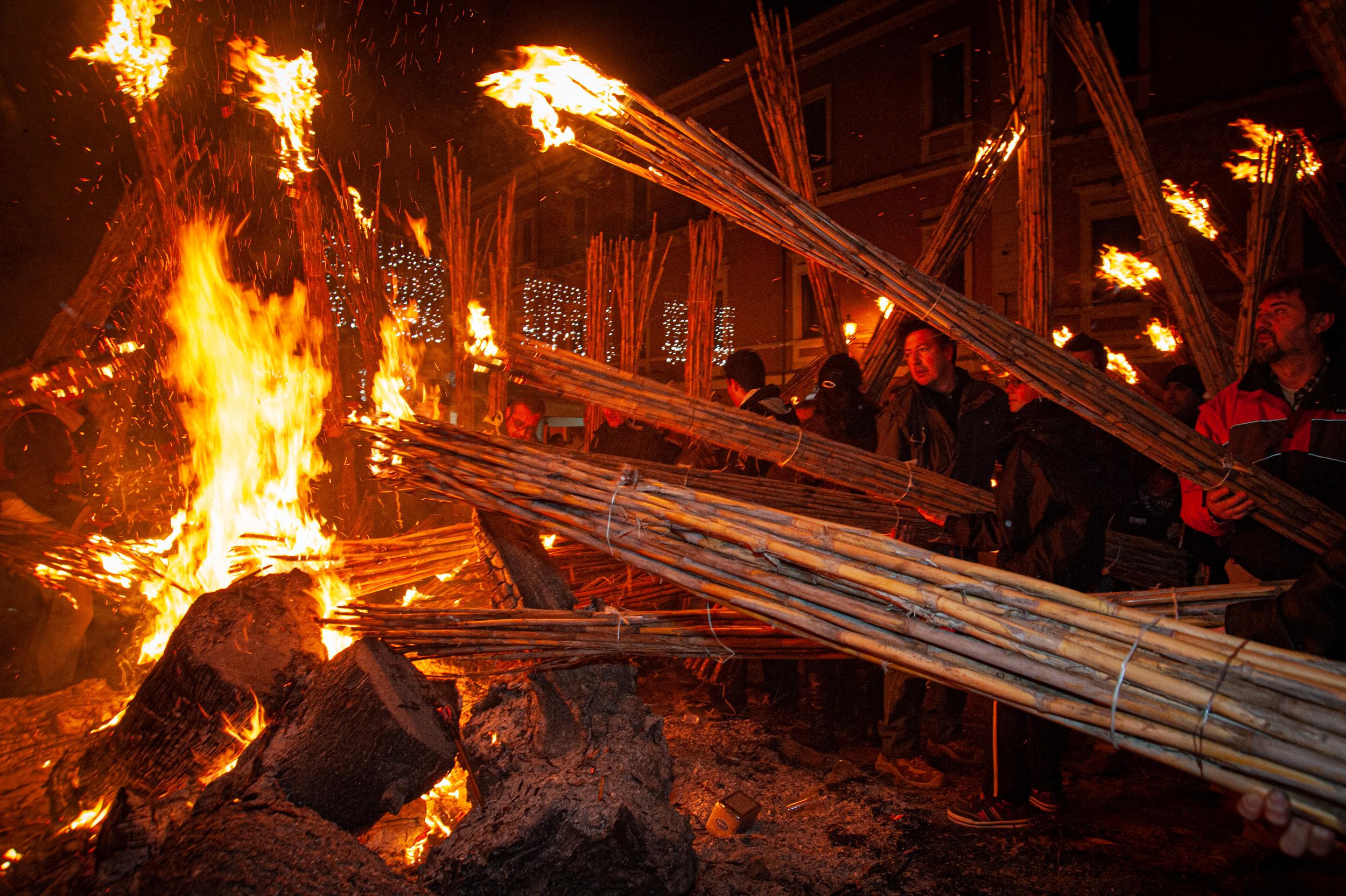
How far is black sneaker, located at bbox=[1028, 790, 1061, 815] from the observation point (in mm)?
2598

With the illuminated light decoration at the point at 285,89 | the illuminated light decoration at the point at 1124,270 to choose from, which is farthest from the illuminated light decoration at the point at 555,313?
the illuminated light decoration at the point at 285,89

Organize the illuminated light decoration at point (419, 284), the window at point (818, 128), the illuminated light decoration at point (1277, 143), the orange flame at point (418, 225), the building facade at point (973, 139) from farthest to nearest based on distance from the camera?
the illuminated light decoration at point (419, 284) < the window at point (818, 128) < the orange flame at point (418, 225) < the building facade at point (973, 139) < the illuminated light decoration at point (1277, 143)

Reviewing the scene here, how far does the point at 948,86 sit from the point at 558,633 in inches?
546

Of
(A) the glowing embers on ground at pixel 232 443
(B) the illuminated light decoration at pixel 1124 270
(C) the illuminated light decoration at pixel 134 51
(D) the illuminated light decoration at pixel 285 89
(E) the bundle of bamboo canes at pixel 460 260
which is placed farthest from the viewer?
(B) the illuminated light decoration at pixel 1124 270

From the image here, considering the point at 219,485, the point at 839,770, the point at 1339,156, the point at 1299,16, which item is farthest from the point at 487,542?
the point at 1339,156

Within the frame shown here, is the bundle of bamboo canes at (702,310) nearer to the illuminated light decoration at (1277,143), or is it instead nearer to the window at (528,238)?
the illuminated light decoration at (1277,143)

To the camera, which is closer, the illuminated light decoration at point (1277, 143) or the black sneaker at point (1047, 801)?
the black sneaker at point (1047, 801)

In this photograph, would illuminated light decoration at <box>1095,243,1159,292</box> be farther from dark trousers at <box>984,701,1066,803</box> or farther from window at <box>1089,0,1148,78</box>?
dark trousers at <box>984,701,1066,803</box>

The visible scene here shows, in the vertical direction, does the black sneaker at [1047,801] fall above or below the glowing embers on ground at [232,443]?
below

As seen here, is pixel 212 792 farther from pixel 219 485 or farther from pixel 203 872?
pixel 219 485

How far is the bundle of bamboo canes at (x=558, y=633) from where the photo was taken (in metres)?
2.14

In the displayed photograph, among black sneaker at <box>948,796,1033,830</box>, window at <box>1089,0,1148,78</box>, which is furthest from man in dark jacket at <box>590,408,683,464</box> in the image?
window at <box>1089,0,1148,78</box>

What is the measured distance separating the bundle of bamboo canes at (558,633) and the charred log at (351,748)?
125mm

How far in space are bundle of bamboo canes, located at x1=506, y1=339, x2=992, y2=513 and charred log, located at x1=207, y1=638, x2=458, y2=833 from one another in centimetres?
146
